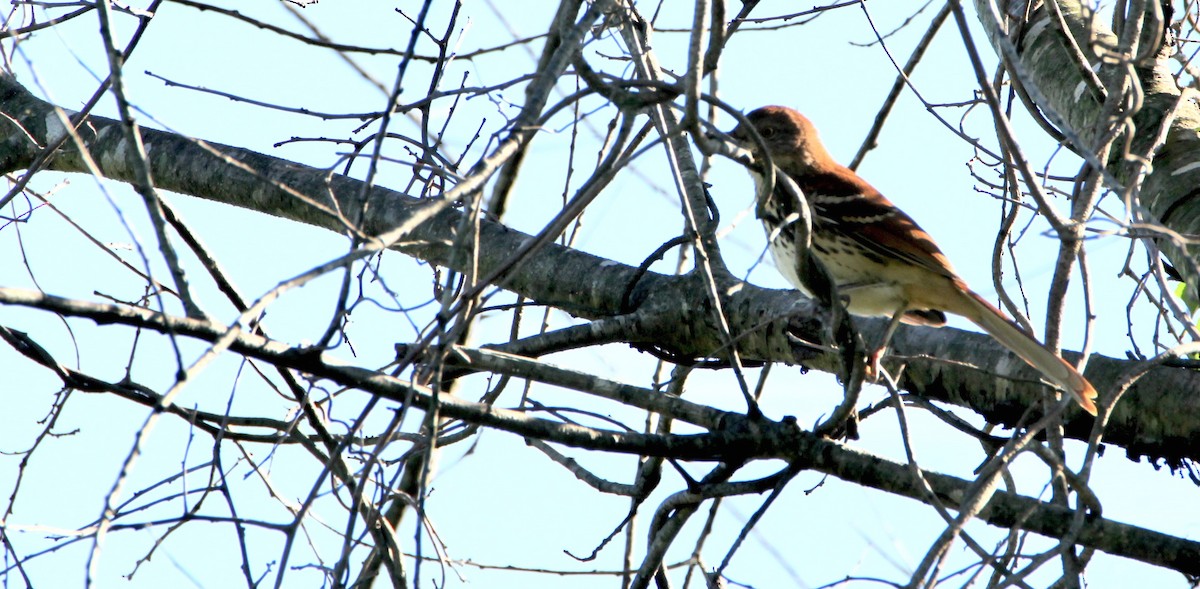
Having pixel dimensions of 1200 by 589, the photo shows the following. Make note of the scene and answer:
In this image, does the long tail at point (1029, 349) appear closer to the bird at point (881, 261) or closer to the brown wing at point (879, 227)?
the bird at point (881, 261)

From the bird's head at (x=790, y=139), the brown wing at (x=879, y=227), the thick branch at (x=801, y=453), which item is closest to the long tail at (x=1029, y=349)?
the brown wing at (x=879, y=227)

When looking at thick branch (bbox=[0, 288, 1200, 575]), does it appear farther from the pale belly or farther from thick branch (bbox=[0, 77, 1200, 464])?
the pale belly

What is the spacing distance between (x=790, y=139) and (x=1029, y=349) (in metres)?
1.85

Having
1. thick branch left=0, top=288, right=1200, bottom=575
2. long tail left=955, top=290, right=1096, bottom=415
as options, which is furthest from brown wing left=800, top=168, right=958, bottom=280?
thick branch left=0, top=288, right=1200, bottom=575

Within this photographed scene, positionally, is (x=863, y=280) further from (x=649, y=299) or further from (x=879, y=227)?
(x=649, y=299)

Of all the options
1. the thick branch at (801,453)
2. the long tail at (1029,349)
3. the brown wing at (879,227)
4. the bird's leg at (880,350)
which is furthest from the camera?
the brown wing at (879,227)

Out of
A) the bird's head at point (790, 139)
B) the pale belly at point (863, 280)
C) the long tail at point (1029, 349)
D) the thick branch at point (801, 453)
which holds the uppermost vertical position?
the bird's head at point (790, 139)

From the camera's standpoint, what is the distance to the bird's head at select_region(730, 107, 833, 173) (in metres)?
4.77

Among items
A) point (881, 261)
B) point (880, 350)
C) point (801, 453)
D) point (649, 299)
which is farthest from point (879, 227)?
point (801, 453)

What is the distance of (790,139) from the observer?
481cm

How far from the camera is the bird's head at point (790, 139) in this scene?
4770mm

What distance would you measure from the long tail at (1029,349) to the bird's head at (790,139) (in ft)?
3.72

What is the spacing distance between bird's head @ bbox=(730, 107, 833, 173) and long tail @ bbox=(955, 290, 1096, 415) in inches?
44.6

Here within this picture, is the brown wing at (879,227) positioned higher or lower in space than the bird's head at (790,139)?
lower
